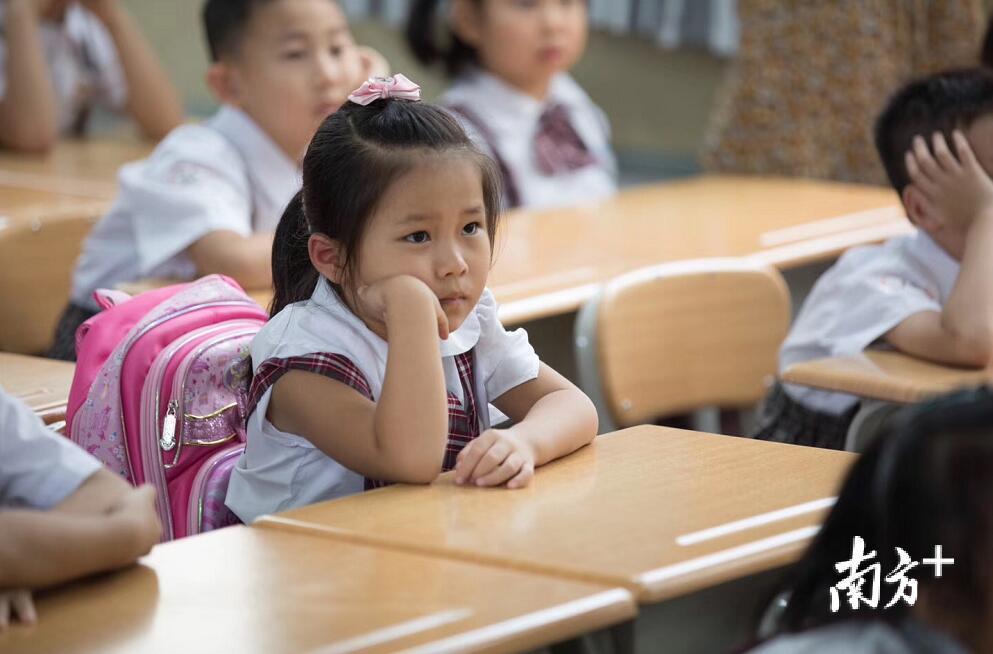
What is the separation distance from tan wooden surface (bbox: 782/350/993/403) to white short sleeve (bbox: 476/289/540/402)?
0.47 m

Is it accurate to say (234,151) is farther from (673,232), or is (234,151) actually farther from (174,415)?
(174,415)

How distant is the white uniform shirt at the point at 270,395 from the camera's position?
A: 5.58 feet

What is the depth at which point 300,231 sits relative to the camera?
185 centimetres

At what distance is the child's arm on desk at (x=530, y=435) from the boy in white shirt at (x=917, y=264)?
0.70 m

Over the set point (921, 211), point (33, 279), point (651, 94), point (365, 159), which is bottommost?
point (651, 94)

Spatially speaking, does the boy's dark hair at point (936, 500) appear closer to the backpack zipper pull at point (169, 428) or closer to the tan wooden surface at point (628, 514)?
the tan wooden surface at point (628, 514)

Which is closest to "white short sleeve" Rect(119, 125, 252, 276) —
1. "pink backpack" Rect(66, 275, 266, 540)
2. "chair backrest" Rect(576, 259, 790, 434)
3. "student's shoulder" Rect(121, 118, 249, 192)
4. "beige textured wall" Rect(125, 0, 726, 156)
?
"student's shoulder" Rect(121, 118, 249, 192)

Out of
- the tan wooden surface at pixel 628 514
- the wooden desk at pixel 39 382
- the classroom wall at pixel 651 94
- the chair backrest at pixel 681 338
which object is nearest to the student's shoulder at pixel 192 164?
the wooden desk at pixel 39 382

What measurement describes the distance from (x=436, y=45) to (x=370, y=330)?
8.10ft

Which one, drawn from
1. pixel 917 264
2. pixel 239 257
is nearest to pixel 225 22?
pixel 239 257

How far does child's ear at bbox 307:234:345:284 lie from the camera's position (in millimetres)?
1744

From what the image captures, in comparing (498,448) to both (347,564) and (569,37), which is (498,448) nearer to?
(347,564)

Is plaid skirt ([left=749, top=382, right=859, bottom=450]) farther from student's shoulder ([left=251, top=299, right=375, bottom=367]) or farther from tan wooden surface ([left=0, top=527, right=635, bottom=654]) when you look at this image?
tan wooden surface ([left=0, top=527, right=635, bottom=654])

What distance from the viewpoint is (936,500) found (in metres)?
1.00
